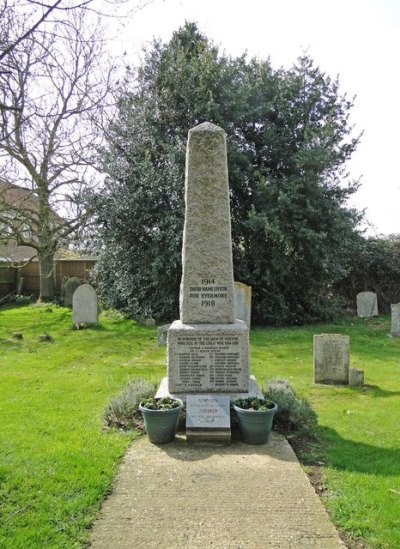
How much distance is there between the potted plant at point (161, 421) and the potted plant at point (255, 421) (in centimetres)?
73

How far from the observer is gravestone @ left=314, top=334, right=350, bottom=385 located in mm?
8266

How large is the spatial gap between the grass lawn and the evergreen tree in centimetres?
303

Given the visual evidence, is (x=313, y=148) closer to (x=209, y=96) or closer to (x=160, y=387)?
(x=209, y=96)

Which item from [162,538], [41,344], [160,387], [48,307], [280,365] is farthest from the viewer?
[48,307]

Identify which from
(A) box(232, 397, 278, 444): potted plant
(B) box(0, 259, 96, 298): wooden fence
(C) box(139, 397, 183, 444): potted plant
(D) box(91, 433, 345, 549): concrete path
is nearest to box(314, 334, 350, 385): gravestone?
(A) box(232, 397, 278, 444): potted plant

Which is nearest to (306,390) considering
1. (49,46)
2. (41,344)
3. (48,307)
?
(49,46)

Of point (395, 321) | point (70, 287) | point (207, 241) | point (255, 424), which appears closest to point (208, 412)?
point (255, 424)

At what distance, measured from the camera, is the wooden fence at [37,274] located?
24.3 meters

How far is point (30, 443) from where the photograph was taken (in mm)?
5168

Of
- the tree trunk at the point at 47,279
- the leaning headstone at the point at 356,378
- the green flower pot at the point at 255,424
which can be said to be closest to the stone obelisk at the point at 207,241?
the green flower pot at the point at 255,424

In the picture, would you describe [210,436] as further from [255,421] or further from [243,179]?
[243,179]

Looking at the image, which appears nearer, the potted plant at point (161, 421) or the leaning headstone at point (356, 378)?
the potted plant at point (161, 421)

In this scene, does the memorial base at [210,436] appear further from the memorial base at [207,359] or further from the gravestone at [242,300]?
the gravestone at [242,300]

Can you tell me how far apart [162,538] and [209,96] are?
46.6 ft
